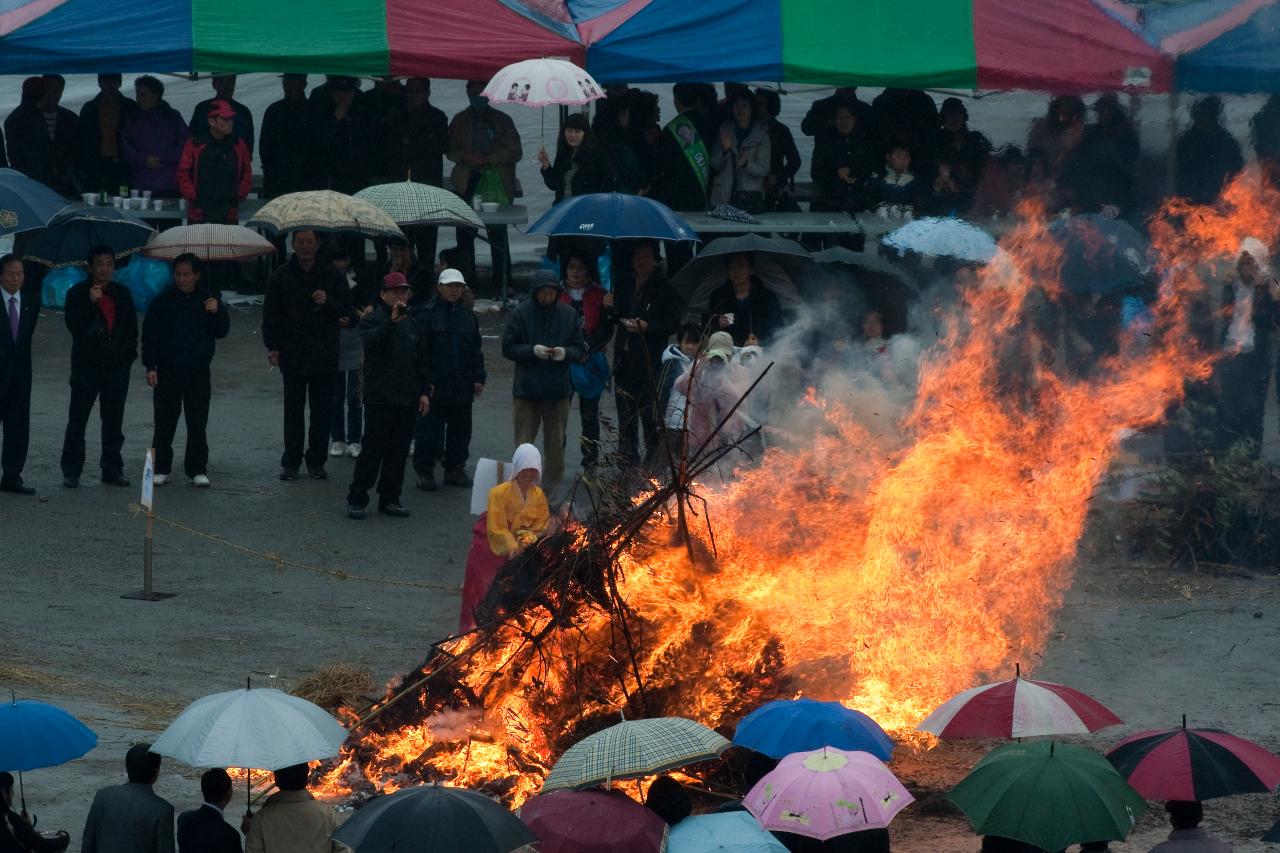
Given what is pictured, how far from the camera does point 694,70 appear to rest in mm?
17953

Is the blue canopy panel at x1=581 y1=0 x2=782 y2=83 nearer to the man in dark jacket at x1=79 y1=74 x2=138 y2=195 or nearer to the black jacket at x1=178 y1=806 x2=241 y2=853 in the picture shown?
the man in dark jacket at x1=79 y1=74 x2=138 y2=195

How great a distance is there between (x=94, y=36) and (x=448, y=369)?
582 centimetres

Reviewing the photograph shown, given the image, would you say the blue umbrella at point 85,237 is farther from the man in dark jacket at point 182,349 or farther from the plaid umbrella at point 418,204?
the plaid umbrella at point 418,204

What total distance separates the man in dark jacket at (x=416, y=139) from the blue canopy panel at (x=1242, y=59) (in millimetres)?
7446

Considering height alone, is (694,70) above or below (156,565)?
above

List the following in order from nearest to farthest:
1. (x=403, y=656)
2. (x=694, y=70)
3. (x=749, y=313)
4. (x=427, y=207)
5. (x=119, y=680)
Result: (x=119, y=680)
(x=403, y=656)
(x=749, y=313)
(x=427, y=207)
(x=694, y=70)

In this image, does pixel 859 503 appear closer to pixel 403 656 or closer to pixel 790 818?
pixel 403 656

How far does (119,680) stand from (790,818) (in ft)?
16.4

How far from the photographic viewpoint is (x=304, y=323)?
48.1 ft

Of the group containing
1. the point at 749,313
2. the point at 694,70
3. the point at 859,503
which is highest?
the point at 694,70

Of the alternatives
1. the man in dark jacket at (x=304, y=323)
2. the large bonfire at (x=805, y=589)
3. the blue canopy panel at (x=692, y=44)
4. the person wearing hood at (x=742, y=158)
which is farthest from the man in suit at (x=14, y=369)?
the person wearing hood at (x=742, y=158)

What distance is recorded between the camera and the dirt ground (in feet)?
31.7

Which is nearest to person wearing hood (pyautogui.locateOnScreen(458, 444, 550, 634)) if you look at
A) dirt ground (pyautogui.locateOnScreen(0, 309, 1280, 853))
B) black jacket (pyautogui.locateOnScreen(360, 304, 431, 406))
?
dirt ground (pyautogui.locateOnScreen(0, 309, 1280, 853))

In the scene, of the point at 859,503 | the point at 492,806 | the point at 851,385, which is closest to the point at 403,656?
the point at 859,503
